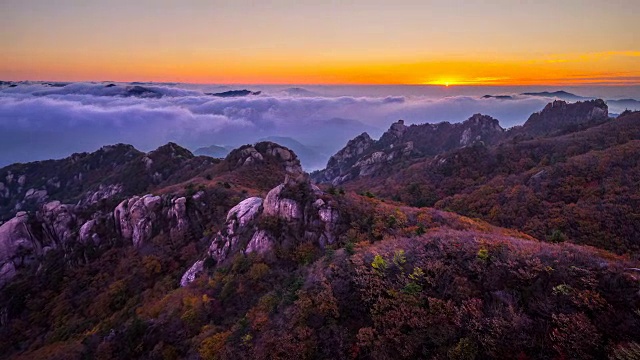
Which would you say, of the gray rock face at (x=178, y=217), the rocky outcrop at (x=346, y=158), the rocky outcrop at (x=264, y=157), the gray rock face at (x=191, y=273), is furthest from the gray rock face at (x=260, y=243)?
the rocky outcrop at (x=346, y=158)

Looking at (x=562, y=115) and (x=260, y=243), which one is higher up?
(x=562, y=115)

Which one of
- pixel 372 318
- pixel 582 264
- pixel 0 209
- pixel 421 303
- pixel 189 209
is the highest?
pixel 582 264

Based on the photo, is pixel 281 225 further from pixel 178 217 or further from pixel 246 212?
pixel 178 217

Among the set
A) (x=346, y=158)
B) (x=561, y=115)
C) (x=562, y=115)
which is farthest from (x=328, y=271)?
(x=561, y=115)

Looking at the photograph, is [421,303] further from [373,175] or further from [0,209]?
[0,209]

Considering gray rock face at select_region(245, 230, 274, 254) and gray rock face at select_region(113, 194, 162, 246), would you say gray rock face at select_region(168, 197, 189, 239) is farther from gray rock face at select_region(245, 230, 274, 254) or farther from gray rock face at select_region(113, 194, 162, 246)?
gray rock face at select_region(245, 230, 274, 254)

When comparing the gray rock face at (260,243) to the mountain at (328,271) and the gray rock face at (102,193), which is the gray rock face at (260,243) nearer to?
the mountain at (328,271)

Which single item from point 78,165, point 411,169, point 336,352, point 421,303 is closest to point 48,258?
point 336,352
